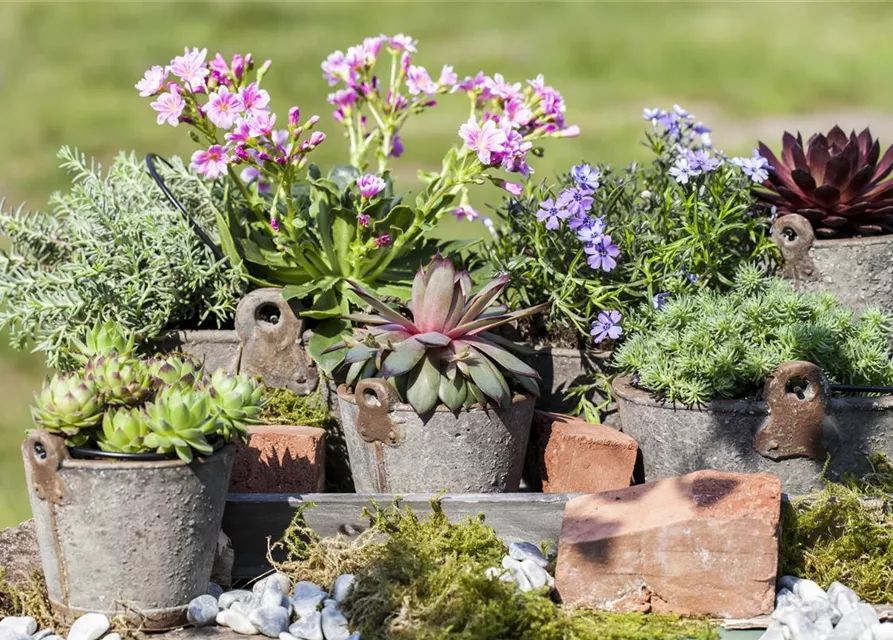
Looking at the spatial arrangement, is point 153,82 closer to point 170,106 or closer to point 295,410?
point 170,106

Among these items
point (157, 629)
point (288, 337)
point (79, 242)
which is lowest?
point (157, 629)

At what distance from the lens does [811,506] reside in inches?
121

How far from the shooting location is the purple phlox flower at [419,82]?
13.3 feet

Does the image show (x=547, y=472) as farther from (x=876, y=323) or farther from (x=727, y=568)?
(x=876, y=323)

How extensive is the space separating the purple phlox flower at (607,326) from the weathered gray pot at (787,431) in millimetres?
290

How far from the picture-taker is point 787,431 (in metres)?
3.18

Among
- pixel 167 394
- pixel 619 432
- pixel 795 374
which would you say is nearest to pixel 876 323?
pixel 795 374

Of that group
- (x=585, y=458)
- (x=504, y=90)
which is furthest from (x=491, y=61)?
(x=585, y=458)

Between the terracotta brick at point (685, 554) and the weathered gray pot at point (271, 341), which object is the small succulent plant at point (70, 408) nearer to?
the weathered gray pot at point (271, 341)

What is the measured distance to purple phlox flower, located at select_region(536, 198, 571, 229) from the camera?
11.7ft

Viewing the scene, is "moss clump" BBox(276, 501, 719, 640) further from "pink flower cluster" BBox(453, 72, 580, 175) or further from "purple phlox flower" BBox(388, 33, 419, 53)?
"purple phlox flower" BBox(388, 33, 419, 53)

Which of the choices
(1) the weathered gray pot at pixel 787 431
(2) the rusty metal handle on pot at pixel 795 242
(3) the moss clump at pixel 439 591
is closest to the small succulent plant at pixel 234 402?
(3) the moss clump at pixel 439 591

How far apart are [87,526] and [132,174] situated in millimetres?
1841

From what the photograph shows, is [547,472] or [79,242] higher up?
[79,242]
